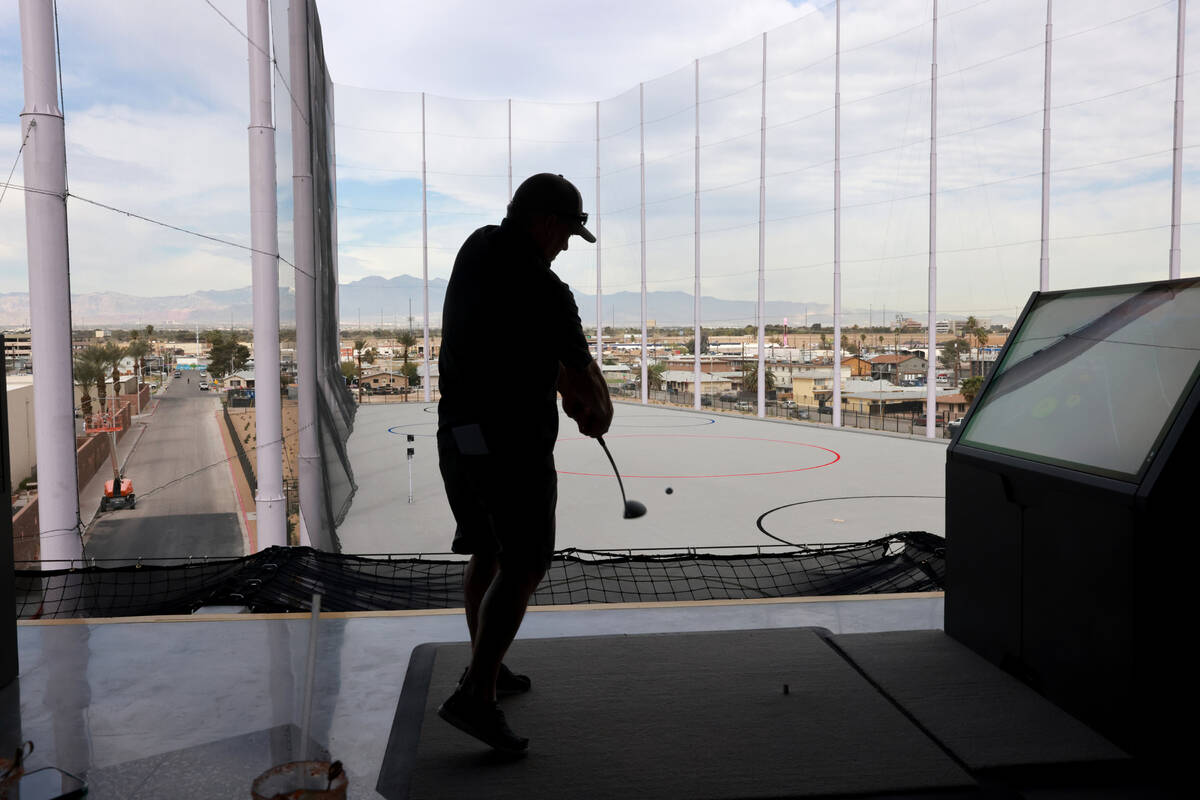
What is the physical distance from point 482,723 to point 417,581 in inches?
66.0

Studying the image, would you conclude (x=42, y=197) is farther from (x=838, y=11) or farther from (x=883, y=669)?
(x=838, y=11)

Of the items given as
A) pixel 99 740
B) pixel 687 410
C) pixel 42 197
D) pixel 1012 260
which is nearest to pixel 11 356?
pixel 42 197

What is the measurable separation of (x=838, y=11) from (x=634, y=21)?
17.8ft

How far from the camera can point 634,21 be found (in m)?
16.5

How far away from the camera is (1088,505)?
1.73m

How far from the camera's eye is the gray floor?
168 centimetres

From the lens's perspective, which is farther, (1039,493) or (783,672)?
(783,672)

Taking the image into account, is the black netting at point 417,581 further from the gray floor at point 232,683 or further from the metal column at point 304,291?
the metal column at point 304,291

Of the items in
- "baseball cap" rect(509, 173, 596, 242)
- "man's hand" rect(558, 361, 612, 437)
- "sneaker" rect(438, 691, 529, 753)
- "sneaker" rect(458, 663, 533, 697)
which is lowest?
"sneaker" rect(458, 663, 533, 697)

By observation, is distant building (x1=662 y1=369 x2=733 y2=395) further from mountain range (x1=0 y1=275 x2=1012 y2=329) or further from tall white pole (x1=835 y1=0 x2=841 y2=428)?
tall white pole (x1=835 y1=0 x2=841 y2=428)

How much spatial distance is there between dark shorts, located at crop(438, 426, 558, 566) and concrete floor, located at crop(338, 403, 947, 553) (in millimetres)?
3667

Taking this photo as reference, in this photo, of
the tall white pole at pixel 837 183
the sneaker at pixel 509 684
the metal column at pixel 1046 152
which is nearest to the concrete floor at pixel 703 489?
the tall white pole at pixel 837 183

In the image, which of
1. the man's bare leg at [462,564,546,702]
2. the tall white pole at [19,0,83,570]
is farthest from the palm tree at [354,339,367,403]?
the man's bare leg at [462,564,546,702]

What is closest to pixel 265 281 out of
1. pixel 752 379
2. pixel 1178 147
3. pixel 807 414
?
pixel 1178 147
